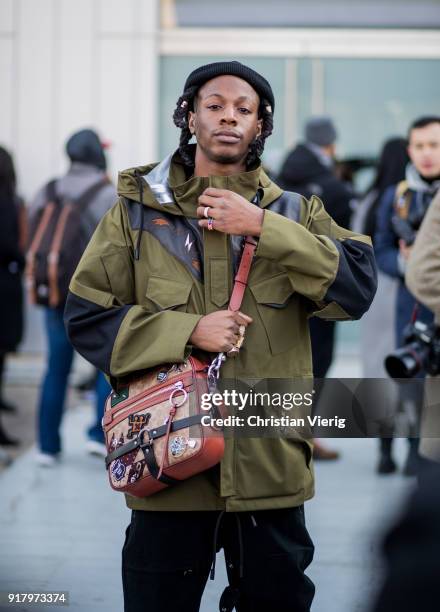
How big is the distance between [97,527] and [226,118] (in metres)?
3.14

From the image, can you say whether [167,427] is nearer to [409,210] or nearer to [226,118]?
[226,118]

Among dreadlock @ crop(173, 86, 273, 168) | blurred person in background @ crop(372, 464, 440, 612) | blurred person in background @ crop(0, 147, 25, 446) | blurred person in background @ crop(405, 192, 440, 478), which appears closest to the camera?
blurred person in background @ crop(372, 464, 440, 612)

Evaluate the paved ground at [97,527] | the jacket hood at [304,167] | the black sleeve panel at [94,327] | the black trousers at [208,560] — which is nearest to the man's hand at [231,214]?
the black sleeve panel at [94,327]

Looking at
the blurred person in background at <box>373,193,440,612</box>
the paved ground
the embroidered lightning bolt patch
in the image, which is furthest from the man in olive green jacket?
the blurred person in background at <box>373,193,440,612</box>

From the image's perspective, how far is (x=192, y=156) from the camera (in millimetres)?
3199

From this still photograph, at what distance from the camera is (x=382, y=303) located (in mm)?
6898

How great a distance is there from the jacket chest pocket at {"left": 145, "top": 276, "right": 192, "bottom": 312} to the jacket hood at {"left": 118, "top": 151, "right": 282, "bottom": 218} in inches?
7.2

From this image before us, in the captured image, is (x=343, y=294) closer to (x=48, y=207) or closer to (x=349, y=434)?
(x=349, y=434)

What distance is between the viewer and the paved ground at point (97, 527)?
4711 mm

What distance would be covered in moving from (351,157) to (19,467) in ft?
17.5

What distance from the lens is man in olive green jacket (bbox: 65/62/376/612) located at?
2965mm

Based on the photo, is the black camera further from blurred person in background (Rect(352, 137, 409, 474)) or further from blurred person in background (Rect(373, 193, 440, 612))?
blurred person in background (Rect(352, 137, 409, 474))

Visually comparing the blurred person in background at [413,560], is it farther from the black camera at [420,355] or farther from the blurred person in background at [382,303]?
the blurred person in background at [382,303]

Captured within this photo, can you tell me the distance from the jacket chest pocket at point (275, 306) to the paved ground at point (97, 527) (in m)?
1.06
